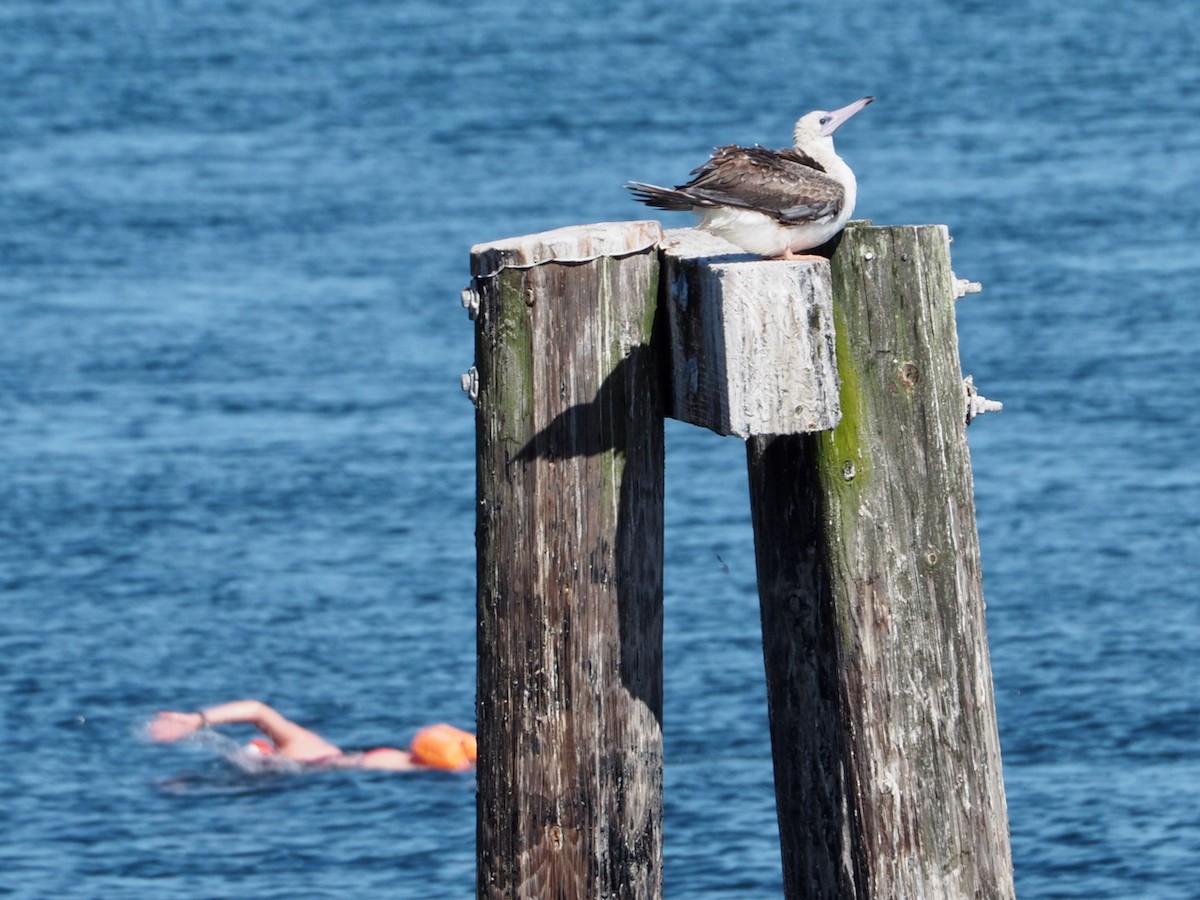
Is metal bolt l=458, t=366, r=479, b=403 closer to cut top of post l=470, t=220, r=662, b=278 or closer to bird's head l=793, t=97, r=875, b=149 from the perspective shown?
cut top of post l=470, t=220, r=662, b=278

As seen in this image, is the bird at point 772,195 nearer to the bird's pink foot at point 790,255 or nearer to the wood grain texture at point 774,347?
the bird's pink foot at point 790,255

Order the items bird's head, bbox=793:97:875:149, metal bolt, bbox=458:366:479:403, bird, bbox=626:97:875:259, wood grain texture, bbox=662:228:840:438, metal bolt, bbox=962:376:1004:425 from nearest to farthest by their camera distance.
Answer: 1. wood grain texture, bbox=662:228:840:438
2. metal bolt, bbox=962:376:1004:425
3. metal bolt, bbox=458:366:479:403
4. bird, bbox=626:97:875:259
5. bird's head, bbox=793:97:875:149

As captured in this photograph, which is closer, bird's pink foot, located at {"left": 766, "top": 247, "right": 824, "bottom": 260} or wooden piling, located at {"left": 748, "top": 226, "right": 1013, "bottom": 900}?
wooden piling, located at {"left": 748, "top": 226, "right": 1013, "bottom": 900}

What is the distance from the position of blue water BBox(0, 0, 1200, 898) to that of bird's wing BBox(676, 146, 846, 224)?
514 cm

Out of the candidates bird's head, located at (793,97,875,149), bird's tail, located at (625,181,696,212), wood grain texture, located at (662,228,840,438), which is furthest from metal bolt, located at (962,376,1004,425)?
bird's head, located at (793,97,875,149)

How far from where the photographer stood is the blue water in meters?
10.8

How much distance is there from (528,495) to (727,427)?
0.61m

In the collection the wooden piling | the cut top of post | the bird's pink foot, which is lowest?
the wooden piling

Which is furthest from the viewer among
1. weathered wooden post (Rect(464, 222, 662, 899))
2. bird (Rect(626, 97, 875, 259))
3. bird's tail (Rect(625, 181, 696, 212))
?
bird's tail (Rect(625, 181, 696, 212))

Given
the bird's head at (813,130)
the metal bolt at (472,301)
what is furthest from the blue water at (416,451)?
the metal bolt at (472,301)

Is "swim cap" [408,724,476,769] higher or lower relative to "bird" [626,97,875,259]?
lower

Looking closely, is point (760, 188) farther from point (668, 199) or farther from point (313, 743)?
point (313, 743)

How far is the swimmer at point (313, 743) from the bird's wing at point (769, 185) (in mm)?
6388

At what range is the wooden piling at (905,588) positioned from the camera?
441 centimetres
